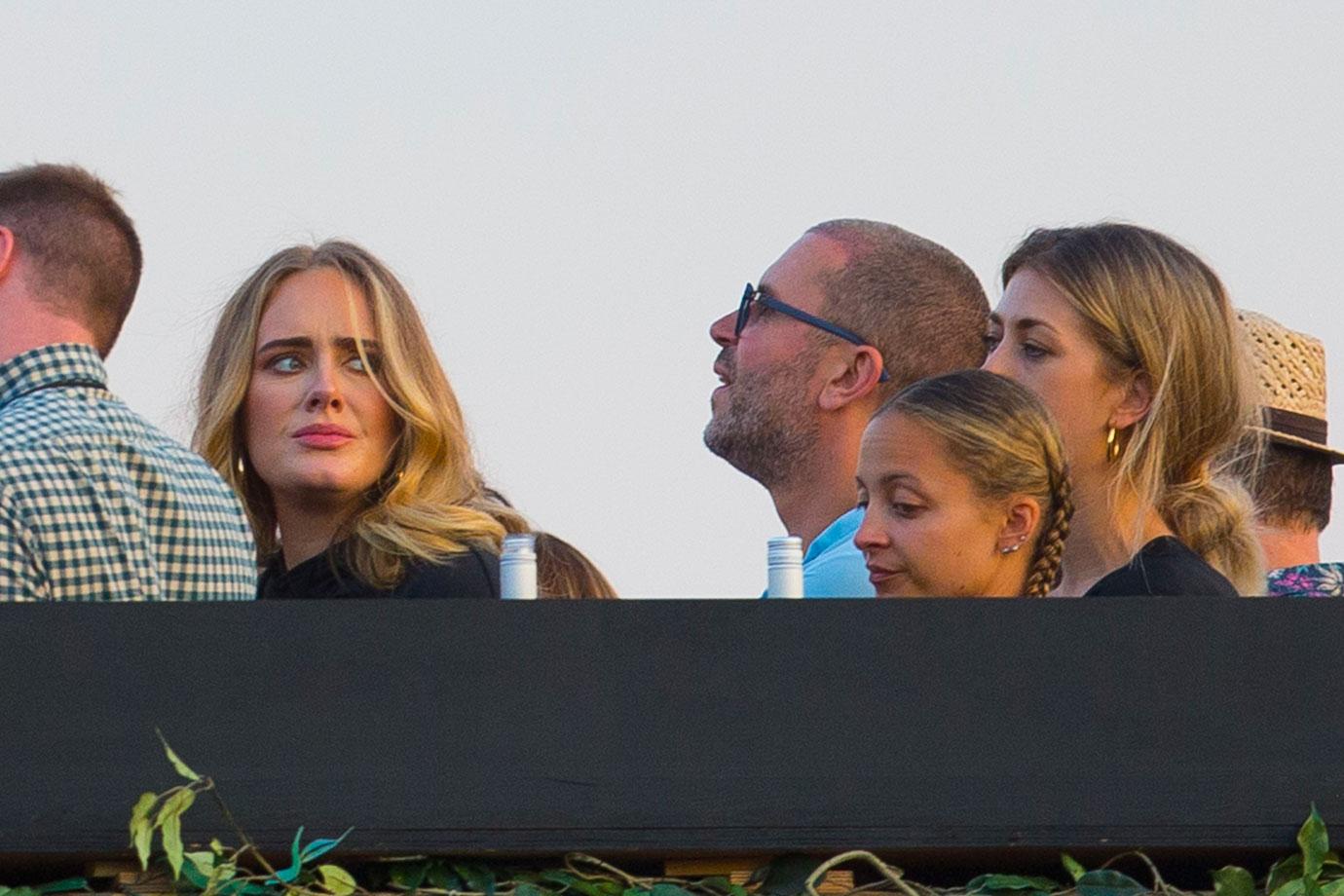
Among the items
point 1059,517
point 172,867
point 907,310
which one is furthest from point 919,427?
point 172,867

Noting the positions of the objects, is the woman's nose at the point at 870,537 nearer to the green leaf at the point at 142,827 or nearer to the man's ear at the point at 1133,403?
the man's ear at the point at 1133,403

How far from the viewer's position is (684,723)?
2.63m

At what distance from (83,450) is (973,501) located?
4.84ft

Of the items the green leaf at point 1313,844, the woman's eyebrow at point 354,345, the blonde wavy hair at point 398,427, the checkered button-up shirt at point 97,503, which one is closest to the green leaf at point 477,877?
the green leaf at point 1313,844

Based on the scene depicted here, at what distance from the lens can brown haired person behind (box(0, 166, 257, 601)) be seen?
3.50 meters

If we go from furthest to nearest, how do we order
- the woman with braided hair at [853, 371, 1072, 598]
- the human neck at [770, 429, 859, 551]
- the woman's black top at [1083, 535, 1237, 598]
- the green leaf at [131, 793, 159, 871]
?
1. the human neck at [770, 429, 859, 551]
2. the woman with braided hair at [853, 371, 1072, 598]
3. the woman's black top at [1083, 535, 1237, 598]
4. the green leaf at [131, 793, 159, 871]

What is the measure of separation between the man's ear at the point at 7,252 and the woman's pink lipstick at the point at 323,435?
0.66 m

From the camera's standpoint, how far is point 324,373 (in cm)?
454

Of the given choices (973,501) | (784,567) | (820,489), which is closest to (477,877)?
(784,567)

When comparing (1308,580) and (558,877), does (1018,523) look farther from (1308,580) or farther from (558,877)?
(558,877)

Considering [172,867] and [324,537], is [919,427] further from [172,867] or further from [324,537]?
[172,867]

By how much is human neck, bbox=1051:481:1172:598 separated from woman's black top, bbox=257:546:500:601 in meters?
1.05

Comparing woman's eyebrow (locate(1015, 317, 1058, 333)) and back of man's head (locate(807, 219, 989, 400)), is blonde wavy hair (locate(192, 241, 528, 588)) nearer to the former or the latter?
back of man's head (locate(807, 219, 989, 400))

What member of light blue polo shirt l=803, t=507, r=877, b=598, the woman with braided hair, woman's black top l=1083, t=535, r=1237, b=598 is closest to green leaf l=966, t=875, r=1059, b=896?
woman's black top l=1083, t=535, r=1237, b=598
